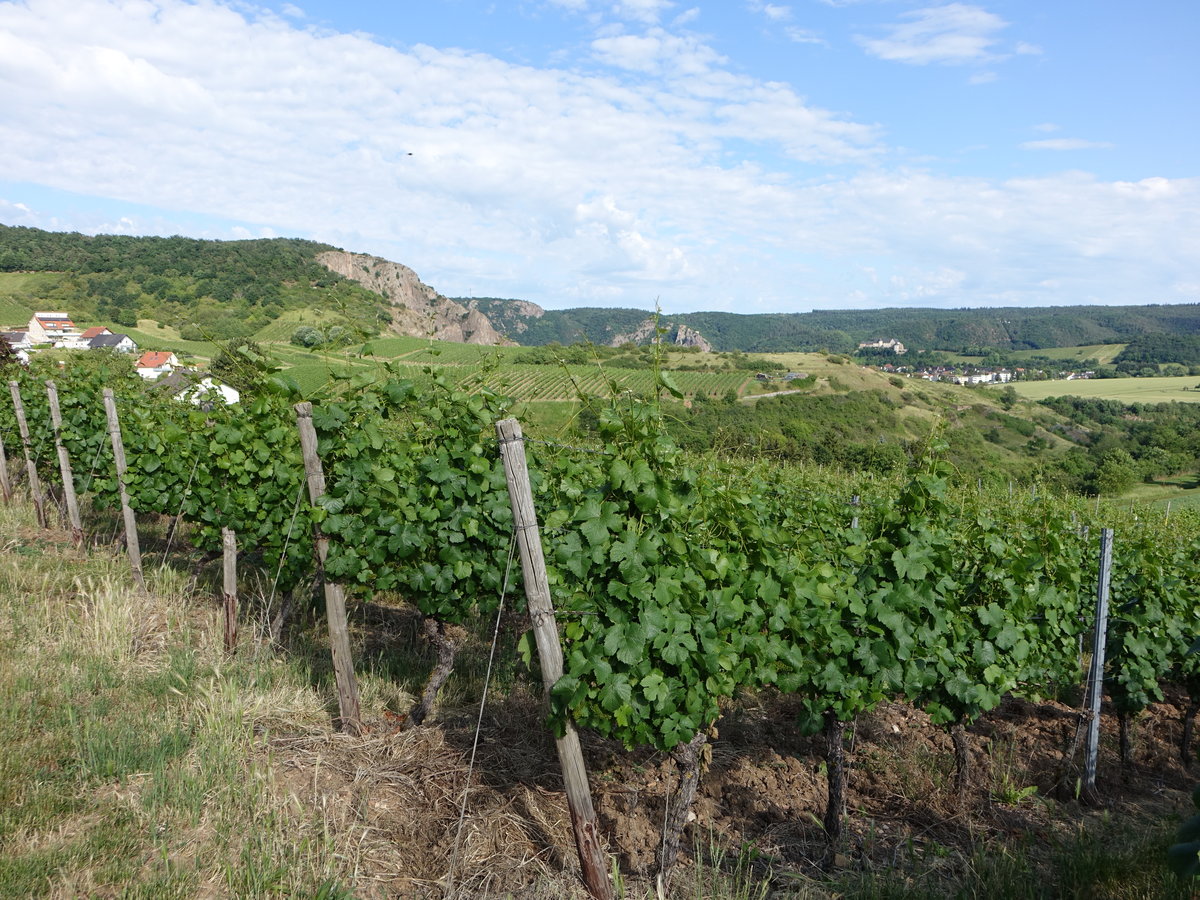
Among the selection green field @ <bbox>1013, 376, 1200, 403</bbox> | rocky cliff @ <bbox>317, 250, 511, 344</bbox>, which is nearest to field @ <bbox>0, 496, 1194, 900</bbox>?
rocky cliff @ <bbox>317, 250, 511, 344</bbox>

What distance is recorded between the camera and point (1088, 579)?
6137mm

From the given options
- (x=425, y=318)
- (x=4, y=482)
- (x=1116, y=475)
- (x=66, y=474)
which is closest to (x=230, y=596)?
(x=425, y=318)

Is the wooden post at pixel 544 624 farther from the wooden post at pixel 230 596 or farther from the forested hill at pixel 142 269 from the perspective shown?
the forested hill at pixel 142 269

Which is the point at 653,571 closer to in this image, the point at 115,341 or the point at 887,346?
the point at 115,341

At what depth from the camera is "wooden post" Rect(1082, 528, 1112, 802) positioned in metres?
5.07

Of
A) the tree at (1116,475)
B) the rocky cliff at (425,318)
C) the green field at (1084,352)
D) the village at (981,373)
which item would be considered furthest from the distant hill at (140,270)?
the green field at (1084,352)

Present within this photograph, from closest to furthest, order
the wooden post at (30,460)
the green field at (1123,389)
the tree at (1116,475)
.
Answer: the wooden post at (30,460), the tree at (1116,475), the green field at (1123,389)

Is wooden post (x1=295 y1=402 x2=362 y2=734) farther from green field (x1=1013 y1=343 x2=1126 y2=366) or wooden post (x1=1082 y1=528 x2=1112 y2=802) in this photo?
green field (x1=1013 y1=343 x2=1126 y2=366)

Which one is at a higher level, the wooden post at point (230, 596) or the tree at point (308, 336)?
the tree at point (308, 336)

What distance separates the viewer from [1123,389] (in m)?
89.3

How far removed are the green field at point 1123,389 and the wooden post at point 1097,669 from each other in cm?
8667

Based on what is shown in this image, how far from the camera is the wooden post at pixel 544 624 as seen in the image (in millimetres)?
3135

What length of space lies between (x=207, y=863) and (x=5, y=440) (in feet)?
35.5

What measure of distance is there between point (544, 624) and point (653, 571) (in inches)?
21.1
